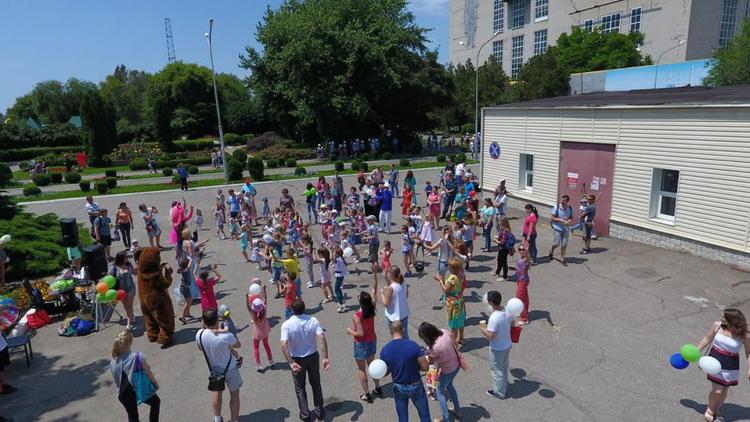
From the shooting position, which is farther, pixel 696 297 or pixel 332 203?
pixel 332 203

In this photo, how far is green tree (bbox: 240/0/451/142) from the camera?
40031mm

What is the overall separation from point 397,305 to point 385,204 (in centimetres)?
913

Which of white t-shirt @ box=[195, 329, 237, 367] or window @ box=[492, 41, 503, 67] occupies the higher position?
window @ box=[492, 41, 503, 67]

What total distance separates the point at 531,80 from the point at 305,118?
27.5m

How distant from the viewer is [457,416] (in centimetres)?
608

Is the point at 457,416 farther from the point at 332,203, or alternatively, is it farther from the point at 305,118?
the point at 305,118

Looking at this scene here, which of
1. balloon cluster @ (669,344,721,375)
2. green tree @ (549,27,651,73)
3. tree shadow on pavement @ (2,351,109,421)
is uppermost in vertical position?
green tree @ (549,27,651,73)

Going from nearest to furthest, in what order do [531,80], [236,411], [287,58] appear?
[236,411], [287,58], [531,80]

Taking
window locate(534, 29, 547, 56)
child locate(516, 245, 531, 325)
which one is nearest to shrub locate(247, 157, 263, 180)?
child locate(516, 245, 531, 325)

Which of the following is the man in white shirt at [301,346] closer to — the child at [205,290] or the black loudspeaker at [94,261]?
the child at [205,290]

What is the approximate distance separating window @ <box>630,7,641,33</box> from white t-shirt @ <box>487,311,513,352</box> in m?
72.5

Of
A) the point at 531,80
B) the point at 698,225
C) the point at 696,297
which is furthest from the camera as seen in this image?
the point at 531,80

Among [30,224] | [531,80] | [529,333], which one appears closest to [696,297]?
[529,333]

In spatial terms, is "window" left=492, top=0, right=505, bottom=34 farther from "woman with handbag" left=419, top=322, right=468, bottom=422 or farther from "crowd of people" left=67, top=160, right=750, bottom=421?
"woman with handbag" left=419, top=322, right=468, bottom=422
